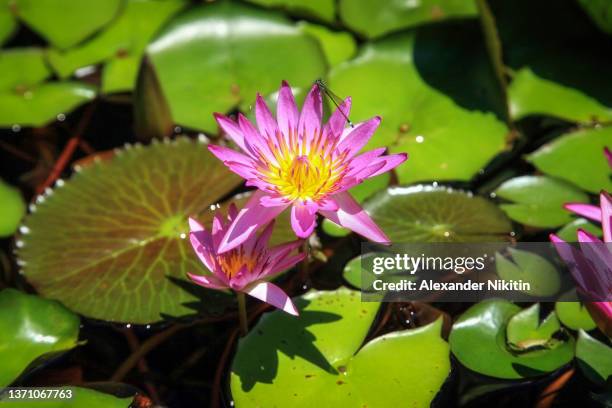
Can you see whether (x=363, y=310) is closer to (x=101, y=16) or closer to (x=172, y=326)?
(x=172, y=326)

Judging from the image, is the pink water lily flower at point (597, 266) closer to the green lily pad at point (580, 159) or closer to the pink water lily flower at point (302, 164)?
the pink water lily flower at point (302, 164)

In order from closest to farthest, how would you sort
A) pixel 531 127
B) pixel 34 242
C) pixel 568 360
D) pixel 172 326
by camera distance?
1. pixel 568 360
2. pixel 172 326
3. pixel 34 242
4. pixel 531 127

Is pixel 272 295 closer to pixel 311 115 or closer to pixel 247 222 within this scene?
pixel 247 222

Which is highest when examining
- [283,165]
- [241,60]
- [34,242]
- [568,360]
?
[283,165]

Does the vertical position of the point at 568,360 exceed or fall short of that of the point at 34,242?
it falls short

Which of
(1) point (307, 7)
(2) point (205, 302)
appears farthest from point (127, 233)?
(1) point (307, 7)

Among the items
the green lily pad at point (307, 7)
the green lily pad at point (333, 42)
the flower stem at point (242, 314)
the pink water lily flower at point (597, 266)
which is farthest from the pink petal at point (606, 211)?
the green lily pad at point (307, 7)

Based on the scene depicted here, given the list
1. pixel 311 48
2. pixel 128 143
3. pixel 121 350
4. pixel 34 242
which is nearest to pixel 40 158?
pixel 128 143
